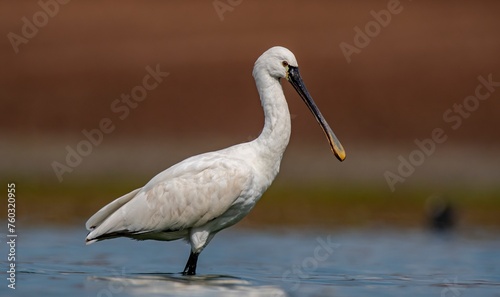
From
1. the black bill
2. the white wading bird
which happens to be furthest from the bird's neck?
the black bill

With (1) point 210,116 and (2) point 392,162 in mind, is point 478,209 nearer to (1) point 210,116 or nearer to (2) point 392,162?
(2) point 392,162

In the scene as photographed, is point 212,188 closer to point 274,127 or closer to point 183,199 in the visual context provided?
point 183,199

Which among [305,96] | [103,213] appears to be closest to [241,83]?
[305,96]

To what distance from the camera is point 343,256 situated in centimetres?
1597

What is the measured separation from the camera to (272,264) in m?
14.9

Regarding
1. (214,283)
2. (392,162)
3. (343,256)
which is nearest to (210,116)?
(392,162)

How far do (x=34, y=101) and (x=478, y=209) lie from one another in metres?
15.5

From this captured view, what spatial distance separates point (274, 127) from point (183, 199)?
1.19m

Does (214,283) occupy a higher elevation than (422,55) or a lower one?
lower

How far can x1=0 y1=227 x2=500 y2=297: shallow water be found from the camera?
40.0 feet

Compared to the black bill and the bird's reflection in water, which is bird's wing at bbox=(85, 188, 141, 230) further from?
the black bill

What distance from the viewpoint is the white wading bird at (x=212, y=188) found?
12.4 m

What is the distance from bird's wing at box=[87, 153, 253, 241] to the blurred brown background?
540 inches

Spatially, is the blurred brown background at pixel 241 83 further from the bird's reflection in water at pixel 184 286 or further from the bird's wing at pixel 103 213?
the bird's reflection in water at pixel 184 286
